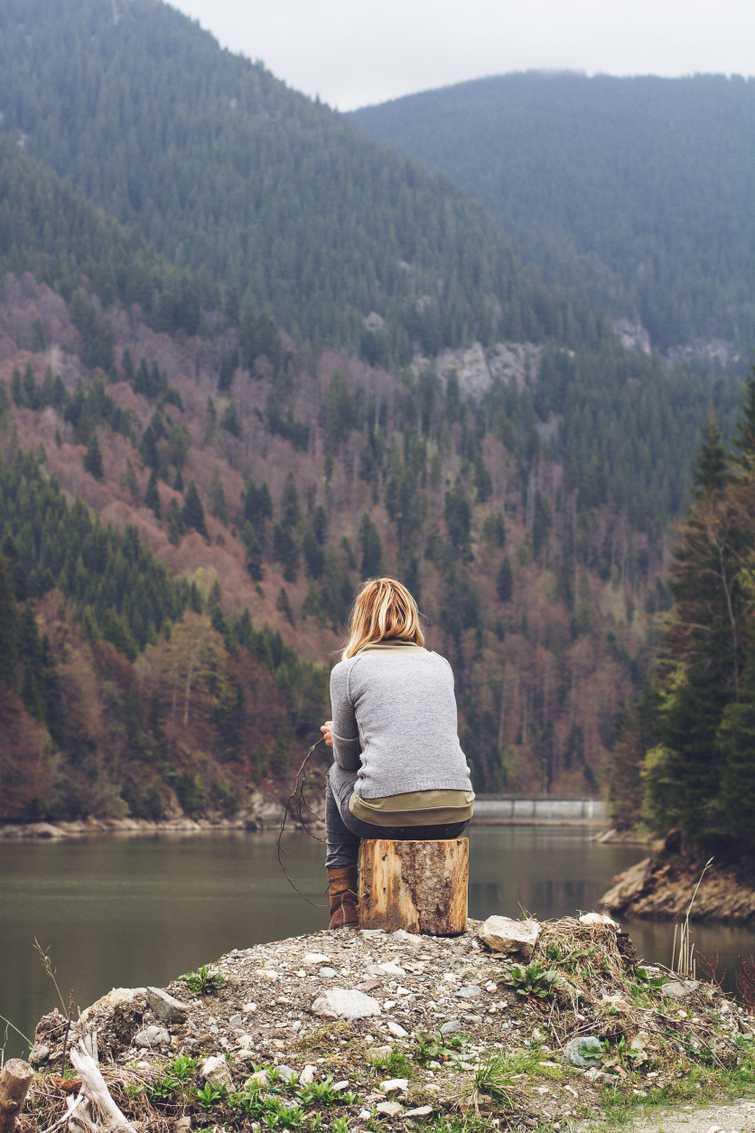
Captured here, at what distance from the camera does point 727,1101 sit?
32.6ft

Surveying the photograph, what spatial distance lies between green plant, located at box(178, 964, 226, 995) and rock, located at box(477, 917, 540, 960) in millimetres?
1793

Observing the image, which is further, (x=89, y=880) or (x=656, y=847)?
(x=89, y=880)

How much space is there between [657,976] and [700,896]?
38758 millimetres

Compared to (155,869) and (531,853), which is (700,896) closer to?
(155,869)

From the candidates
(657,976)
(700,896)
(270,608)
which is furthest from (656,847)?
(270,608)

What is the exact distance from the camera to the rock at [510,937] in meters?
10.9

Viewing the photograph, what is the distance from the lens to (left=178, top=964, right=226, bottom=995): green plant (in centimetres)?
1020

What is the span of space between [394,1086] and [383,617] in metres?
3.36

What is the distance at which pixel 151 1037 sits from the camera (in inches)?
381

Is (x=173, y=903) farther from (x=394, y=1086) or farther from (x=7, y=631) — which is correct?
(x=7, y=631)

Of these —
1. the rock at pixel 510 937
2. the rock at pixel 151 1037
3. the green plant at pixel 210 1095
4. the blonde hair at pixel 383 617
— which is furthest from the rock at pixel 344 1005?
the blonde hair at pixel 383 617

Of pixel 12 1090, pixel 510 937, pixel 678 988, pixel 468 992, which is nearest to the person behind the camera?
pixel 12 1090

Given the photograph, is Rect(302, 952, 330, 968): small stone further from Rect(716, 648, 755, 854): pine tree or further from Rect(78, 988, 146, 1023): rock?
Rect(716, 648, 755, 854): pine tree

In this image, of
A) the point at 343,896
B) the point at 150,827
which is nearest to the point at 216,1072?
the point at 343,896
